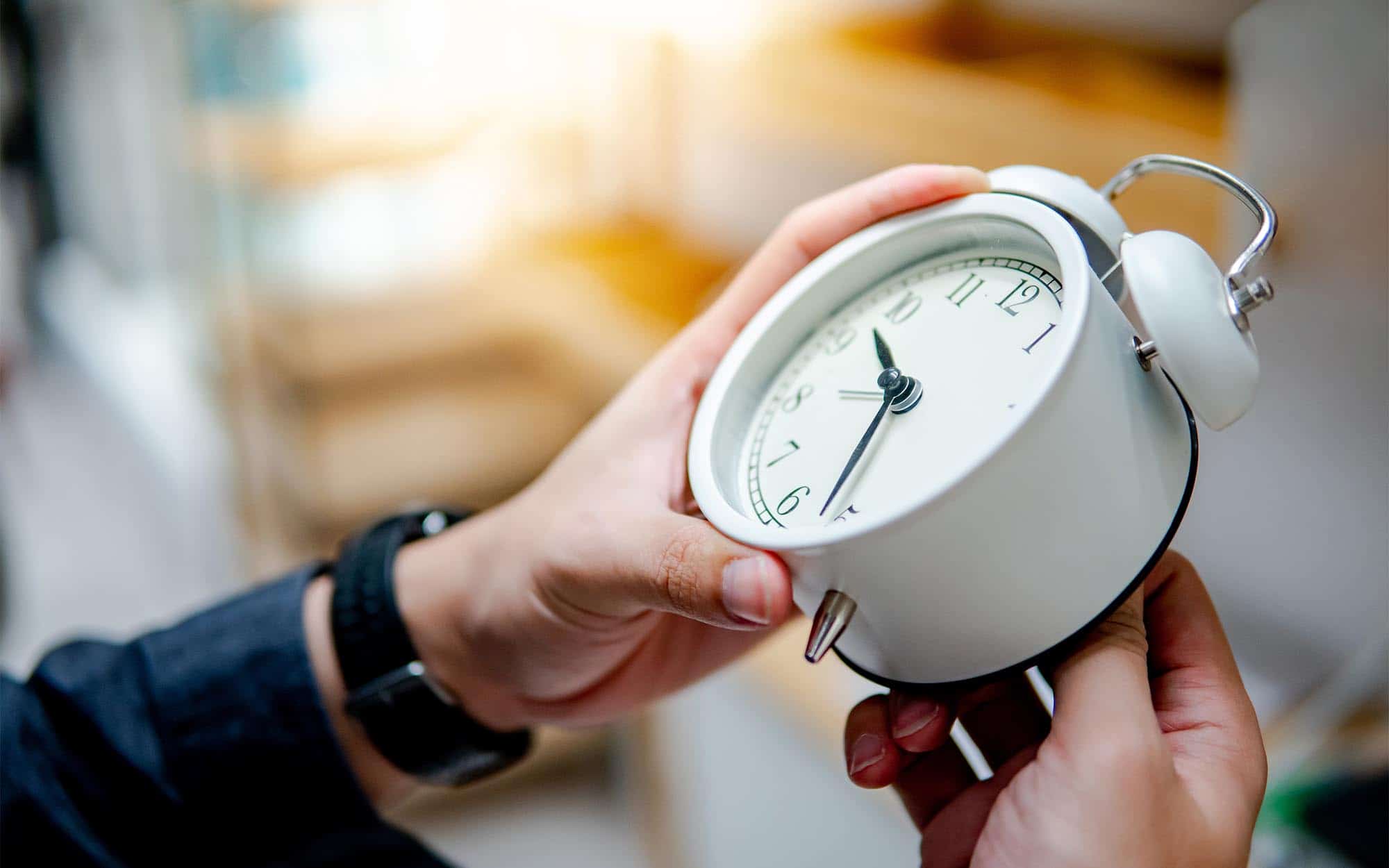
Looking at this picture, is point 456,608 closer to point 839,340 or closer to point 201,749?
point 201,749

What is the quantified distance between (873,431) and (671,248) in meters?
1.06

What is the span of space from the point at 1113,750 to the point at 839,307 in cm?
23

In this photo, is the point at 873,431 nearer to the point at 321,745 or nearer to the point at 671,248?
the point at 321,745

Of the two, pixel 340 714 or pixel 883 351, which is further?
pixel 340 714

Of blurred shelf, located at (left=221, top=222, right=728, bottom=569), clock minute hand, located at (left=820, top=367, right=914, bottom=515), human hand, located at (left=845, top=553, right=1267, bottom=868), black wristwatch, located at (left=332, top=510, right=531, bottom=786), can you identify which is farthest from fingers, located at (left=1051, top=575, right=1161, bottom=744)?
blurred shelf, located at (left=221, top=222, right=728, bottom=569)

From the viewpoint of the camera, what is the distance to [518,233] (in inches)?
64.7

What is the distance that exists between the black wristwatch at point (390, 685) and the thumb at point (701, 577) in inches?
8.1

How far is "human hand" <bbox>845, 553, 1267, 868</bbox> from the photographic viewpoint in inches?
15.2

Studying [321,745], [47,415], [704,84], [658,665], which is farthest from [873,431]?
[47,415]

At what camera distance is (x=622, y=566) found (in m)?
0.52

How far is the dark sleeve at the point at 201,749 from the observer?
2.15ft

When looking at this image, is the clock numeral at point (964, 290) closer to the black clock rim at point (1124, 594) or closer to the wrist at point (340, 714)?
the black clock rim at point (1124, 594)

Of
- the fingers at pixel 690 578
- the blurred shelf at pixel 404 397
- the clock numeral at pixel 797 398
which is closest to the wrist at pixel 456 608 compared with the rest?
the fingers at pixel 690 578

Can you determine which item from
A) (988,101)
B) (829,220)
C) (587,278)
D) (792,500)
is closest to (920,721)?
(792,500)
